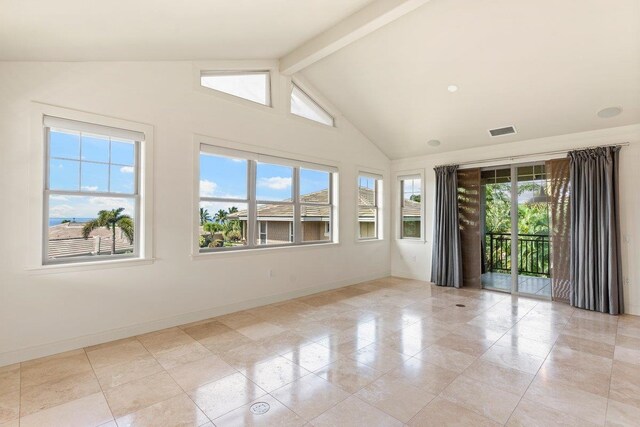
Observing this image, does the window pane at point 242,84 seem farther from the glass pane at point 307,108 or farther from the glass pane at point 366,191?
the glass pane at point 366,191

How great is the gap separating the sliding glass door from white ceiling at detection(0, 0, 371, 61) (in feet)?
13.3

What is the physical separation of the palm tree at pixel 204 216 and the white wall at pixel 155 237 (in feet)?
0.78

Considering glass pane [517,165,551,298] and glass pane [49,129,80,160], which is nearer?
glass pane [49,129,80,160]

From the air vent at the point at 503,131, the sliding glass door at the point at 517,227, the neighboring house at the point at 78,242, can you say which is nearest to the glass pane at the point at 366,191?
the sliding glass door at the point at 517,227

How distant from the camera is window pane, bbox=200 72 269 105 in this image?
419 cm

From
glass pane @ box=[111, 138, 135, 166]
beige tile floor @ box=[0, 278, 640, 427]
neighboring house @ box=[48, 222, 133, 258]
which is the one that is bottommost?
beige tile floor @ box=[0, 278, 640, 427]

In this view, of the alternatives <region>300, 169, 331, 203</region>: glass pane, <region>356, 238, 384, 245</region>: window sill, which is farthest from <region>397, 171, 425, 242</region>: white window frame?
<region>300, 169, 331, 203</region>: glass pane

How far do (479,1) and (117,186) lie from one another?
434 cm

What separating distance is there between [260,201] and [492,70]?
3.60 meters

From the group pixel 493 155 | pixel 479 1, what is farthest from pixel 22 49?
pixel 493 155

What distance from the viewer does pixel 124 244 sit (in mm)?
3488

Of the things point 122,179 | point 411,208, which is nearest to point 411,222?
point 411,208

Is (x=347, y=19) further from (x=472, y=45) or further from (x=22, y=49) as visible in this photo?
(x=22, y=49)

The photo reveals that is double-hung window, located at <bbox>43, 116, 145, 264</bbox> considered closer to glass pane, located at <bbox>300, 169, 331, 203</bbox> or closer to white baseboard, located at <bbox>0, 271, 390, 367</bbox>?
white baseboard, located at <bbox>0, 271, 390, 367</bbox>
